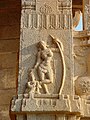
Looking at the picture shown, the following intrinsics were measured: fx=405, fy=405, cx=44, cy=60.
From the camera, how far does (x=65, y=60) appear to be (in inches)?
376

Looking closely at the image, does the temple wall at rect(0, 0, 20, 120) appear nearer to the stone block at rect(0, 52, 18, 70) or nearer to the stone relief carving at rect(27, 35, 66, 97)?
the stone block at rect(0, 52, 18, 70)

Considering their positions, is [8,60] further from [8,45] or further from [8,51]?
[8,45]

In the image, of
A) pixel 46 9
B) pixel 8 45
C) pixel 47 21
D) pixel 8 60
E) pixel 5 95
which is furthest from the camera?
pixel 8 45

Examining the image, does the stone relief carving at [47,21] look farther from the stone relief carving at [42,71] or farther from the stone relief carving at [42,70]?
the stone relief carving at [42,70]

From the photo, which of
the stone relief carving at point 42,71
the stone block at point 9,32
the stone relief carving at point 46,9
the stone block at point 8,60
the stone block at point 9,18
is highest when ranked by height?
the stone relief carving at point 46,9

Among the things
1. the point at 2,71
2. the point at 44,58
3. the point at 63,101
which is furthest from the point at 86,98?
the point at 2,71

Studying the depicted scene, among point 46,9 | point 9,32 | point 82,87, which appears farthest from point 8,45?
point 82,87

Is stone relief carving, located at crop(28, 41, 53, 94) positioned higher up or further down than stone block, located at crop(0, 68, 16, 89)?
higher up

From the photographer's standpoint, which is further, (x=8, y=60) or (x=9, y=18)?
(x=9, y=18)

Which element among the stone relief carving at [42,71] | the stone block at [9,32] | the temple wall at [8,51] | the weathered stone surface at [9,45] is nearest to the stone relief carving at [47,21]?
the stone relief carving at [42,71]

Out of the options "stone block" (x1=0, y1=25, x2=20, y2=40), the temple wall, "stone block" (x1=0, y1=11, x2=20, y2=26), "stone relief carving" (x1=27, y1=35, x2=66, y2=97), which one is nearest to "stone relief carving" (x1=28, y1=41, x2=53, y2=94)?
"stone relief carving" (x1=27, y1=35, x2=66, y2=97)

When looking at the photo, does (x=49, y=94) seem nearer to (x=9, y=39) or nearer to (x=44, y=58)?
(x=44, y=58)

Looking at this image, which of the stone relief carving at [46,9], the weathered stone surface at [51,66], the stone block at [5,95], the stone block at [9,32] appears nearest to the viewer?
the weathered stone surface at [51,66]

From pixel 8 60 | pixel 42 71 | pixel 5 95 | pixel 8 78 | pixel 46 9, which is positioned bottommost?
pixel 5 95
